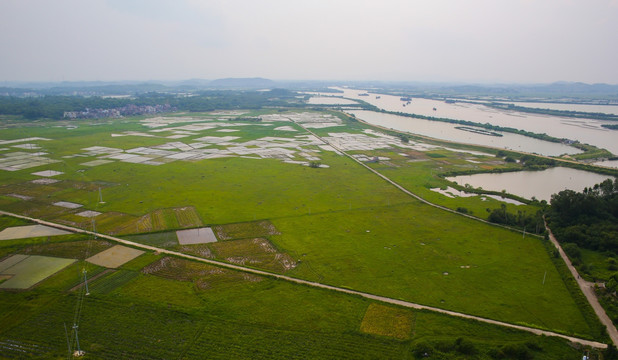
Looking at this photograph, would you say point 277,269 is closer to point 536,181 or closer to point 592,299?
point 592,299

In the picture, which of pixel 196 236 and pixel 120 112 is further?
pixel 120 112

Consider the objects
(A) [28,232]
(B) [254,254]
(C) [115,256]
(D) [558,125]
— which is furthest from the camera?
(D) [558,125]

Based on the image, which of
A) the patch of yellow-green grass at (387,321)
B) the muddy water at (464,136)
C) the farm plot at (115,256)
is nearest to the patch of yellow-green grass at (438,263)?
the patch of yellow-green grass at (387,321)

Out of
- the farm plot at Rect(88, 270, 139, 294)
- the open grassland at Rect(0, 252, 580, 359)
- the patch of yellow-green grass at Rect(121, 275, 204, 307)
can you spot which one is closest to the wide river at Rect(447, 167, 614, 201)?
the open grassland at Rect(0, 252, 580, 359)

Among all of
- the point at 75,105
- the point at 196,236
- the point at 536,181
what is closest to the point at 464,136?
the point at 536,181

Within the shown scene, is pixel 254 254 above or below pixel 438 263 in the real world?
below

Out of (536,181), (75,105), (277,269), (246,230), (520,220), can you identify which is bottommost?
(277,269)

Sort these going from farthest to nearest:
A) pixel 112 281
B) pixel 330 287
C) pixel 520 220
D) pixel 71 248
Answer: pixel 520 220
pixel 71 248
pixel 330 287
pixel 112 281
